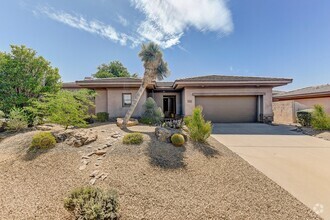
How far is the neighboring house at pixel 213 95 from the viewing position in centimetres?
1398

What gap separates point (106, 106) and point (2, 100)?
6.66 meters

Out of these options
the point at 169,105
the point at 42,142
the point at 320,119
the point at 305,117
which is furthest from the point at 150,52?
the point at 305,117

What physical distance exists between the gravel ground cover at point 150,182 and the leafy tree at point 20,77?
444 cm

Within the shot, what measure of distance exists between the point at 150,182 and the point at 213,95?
12421 mm

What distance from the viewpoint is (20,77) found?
9.75 metres

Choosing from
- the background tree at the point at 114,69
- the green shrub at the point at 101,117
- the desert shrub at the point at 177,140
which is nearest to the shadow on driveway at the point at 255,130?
the desert shrub at the point at 177,140

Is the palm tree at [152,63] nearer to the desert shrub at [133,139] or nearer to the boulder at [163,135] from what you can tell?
the desert shrub at [133,139]

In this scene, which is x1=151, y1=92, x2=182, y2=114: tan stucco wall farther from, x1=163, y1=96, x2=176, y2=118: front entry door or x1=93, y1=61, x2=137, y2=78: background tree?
x1=93, y1=61, x2=137, y2=78: background tree

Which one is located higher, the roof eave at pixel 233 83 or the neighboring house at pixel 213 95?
the roof eave at pixel 233 83

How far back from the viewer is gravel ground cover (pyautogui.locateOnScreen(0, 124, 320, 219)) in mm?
3276

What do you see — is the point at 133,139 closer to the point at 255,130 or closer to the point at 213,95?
the point at 255,130

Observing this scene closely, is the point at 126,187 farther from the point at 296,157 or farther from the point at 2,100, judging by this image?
the point at 2,100

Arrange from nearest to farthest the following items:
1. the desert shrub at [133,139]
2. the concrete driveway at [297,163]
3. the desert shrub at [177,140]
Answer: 1. the concrete driveway at [297,163]
2. the desert shrub at [133,139]
3. the desert shrub at [177,140]

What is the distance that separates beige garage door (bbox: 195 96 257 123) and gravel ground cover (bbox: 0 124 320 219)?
9.50 m
